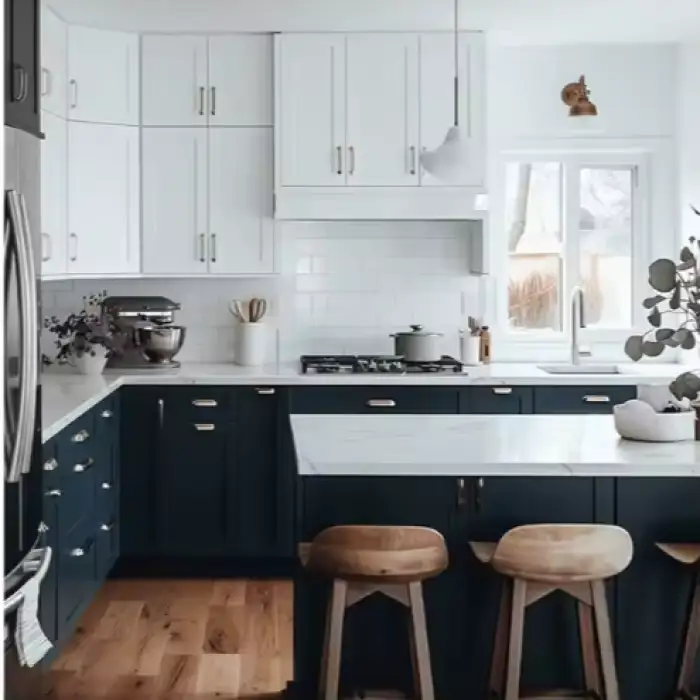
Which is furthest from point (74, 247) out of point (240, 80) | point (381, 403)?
point (381, 403)

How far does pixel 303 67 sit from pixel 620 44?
1588mm

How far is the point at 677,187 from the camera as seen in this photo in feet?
18.8

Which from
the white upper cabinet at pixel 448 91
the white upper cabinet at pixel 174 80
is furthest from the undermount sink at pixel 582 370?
the white upper cabinet at pixel 174 80

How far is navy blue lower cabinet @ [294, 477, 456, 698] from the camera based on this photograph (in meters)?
3.13

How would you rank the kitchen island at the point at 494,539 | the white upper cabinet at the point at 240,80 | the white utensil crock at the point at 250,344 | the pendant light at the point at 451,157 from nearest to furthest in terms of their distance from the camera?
the kitchen island at the point at 494,539, the pendant light at the point at 451,157, the white upper cabinet at the point at 240,80, the white utensil crock at the point at 250,344

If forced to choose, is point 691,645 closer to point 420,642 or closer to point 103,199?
point 420,642

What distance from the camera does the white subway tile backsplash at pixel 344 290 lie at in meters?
5.70

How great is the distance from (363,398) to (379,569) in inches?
90.2

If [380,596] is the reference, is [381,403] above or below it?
above

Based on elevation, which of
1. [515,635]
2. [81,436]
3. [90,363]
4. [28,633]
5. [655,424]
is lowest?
[515,635]

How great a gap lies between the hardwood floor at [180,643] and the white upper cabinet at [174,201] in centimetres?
149

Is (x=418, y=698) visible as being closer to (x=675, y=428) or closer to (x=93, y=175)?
(x=675, y=428)

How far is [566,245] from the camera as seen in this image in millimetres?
5867

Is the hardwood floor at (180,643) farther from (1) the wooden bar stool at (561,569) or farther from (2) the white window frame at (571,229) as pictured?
(2) the white window frame at (571,229)
